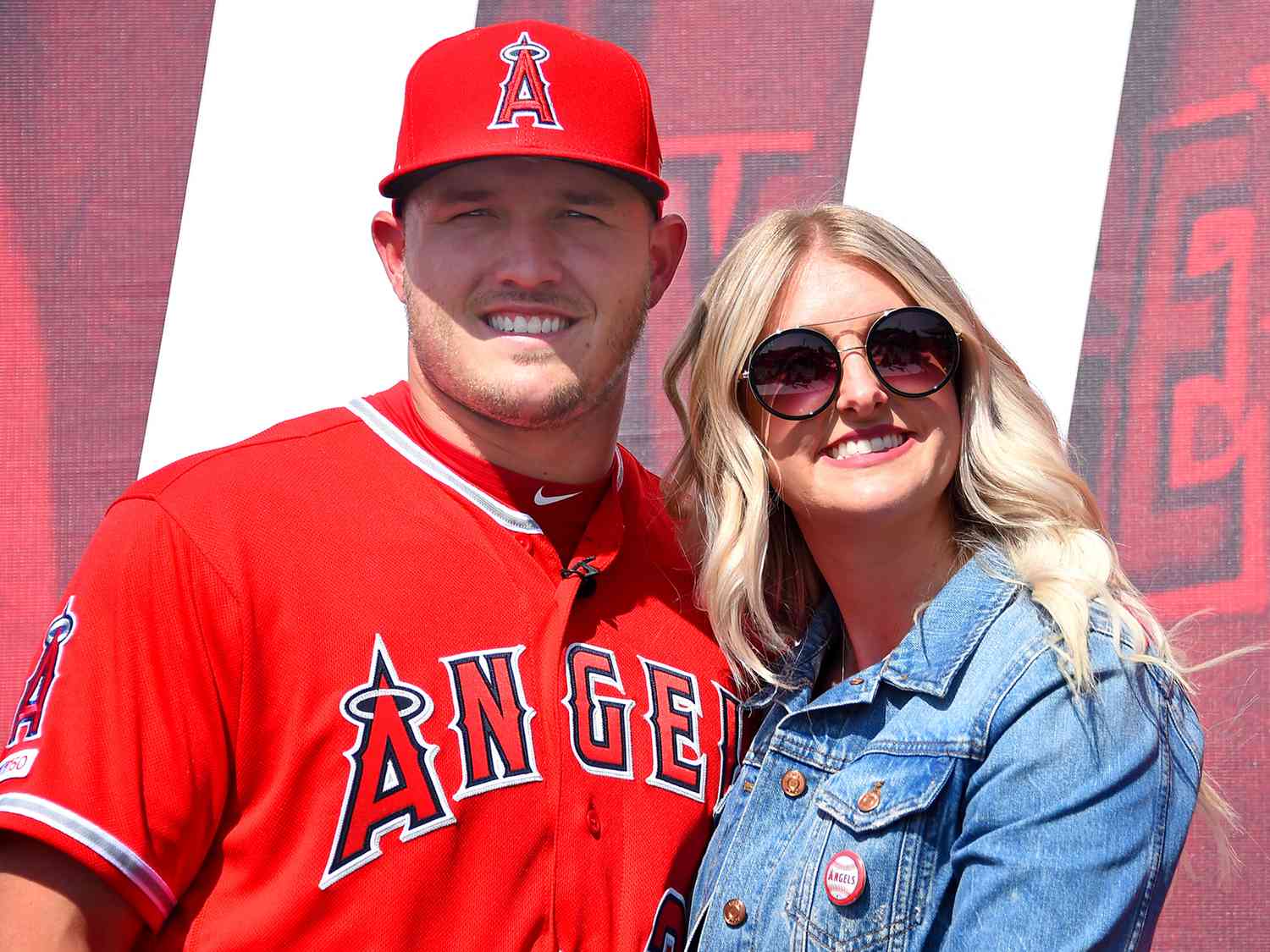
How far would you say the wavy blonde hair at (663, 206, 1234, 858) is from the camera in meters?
1.59

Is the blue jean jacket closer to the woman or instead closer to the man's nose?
the woman

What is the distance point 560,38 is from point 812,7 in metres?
1.09

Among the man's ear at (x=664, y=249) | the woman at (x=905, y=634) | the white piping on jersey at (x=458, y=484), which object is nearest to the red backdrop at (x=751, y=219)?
the man's ear at (x=664, y=249)

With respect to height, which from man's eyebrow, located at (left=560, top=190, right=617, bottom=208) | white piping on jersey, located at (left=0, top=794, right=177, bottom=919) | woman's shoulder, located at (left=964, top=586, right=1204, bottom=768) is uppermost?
man's eyebrow, located at (left=560, top=190, right=617, bottom=208)

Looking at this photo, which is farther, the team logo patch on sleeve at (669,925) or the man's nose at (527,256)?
the man's nose at (527,256)

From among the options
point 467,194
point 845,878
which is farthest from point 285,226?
point 845,878

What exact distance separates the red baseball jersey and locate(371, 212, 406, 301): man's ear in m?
0.28

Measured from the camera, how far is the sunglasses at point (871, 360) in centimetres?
160

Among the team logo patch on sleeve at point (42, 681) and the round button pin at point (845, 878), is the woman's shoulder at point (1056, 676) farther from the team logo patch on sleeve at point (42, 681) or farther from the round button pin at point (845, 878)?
the team logo patch on sleeve at point (42, 681)

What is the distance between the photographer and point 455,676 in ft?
5.03

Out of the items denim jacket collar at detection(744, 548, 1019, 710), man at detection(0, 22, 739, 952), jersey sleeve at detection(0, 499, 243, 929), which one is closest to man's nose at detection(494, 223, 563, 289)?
man at detection(0, 22, 739, 952)

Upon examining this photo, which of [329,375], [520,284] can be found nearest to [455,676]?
[520,284]

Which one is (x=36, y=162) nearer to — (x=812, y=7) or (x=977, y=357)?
(x=812, y=7)

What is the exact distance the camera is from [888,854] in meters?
1.42
